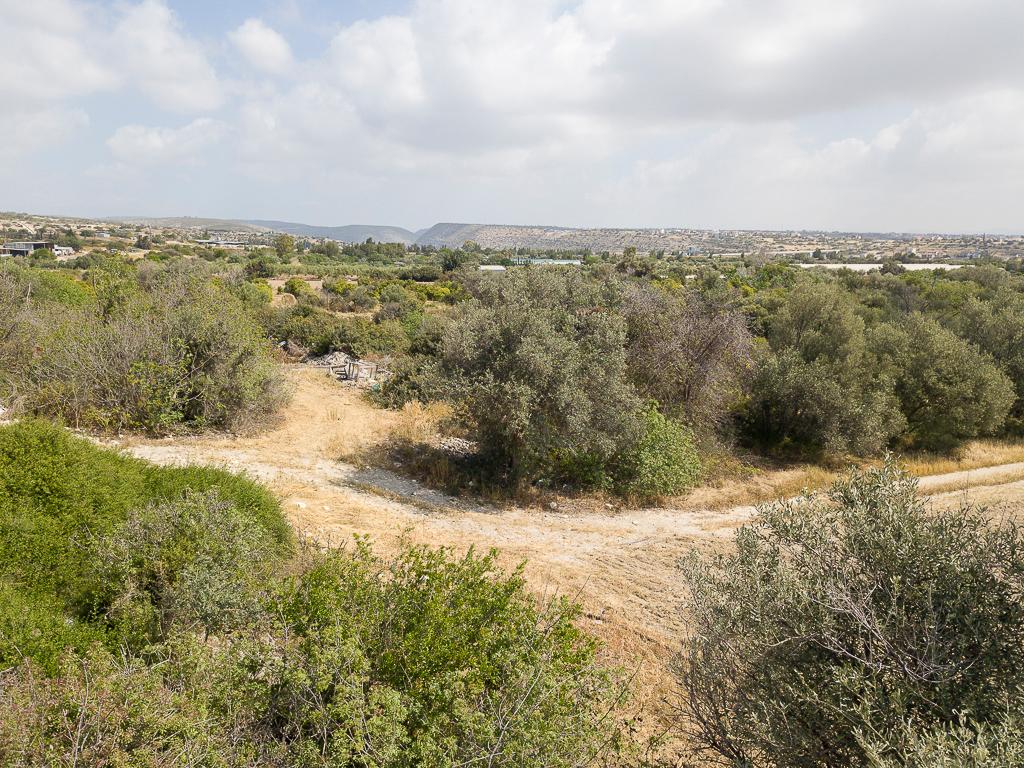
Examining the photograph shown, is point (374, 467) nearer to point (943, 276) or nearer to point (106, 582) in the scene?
point (106, 582)

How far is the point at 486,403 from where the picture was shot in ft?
39.4

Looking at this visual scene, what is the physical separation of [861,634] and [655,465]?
9740mm

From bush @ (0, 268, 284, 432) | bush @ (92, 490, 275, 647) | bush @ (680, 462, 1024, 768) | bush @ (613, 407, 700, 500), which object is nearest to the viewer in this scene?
bush @ (680, 462, 1024, 768)

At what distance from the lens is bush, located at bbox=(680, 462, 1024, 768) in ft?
10.2

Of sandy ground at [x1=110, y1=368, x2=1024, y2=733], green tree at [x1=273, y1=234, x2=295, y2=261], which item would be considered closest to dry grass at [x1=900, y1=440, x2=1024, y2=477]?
sandy ground at [x1=110, y1=368, x2=1024, y2=733]

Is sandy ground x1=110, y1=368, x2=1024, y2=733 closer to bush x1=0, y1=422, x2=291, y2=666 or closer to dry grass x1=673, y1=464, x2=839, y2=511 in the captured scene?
dry grass x1=673, y1=464, x2=839, y2=511

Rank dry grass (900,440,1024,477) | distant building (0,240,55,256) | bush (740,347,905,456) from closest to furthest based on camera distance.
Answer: dry grass (900,440,1024,477), bush (740,347,905,456), distant building (0,240,55,256)

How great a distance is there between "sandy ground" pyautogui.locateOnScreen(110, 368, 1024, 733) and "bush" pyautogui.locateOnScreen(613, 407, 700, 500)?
0.56 metres

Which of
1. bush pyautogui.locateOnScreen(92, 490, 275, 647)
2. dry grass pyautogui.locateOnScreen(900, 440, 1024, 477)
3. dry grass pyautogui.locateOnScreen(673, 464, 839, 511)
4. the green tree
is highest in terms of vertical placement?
the green tree

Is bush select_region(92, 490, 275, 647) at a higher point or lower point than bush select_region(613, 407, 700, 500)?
higher

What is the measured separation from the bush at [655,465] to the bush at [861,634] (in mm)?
8887

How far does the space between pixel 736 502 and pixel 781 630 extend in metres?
11.1

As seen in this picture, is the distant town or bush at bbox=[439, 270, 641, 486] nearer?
bush at bbox=[439, 270, 641, 486]

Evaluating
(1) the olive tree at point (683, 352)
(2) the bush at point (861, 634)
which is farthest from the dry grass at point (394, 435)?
(2) the bush at point (861, 634)
